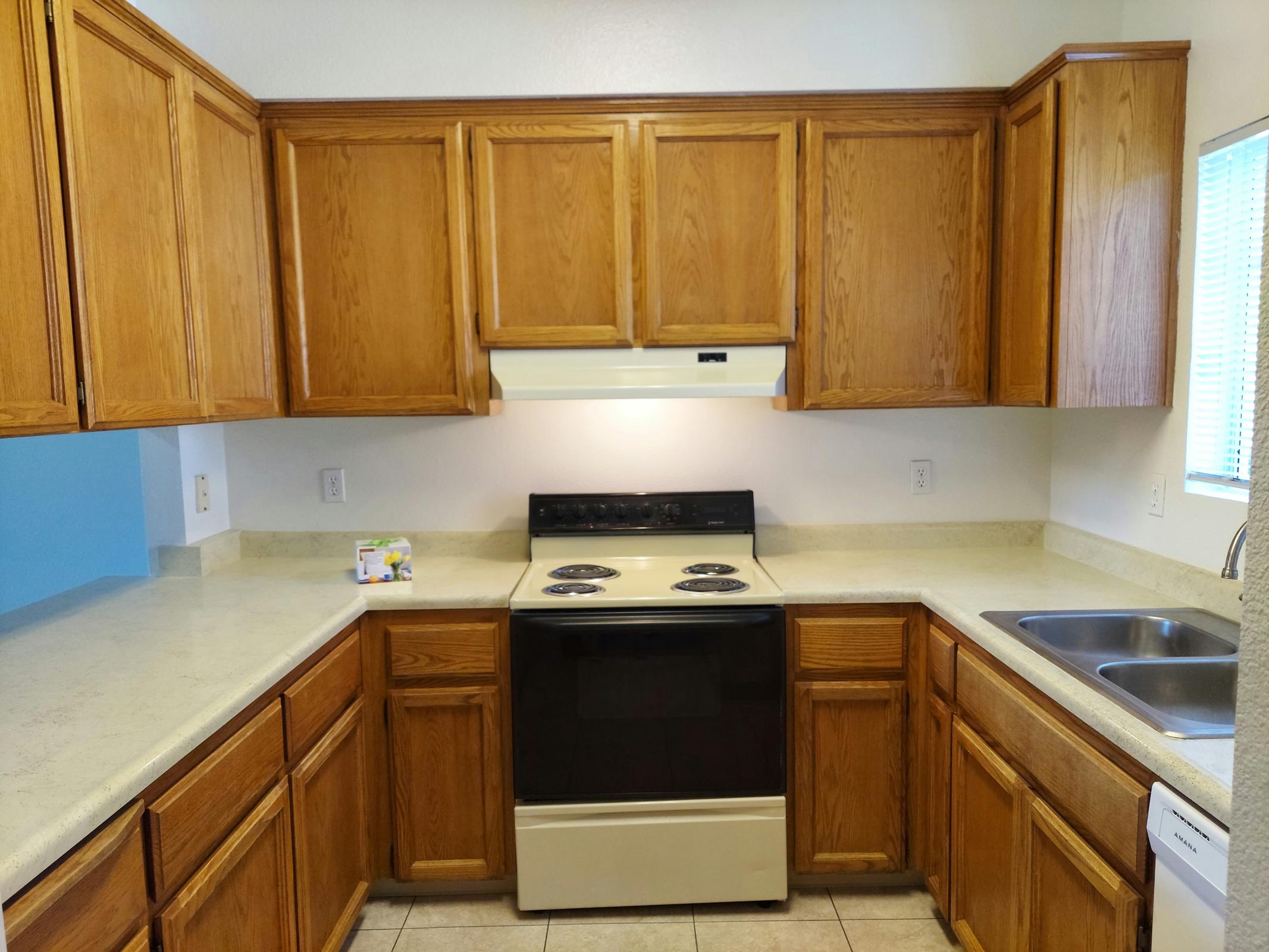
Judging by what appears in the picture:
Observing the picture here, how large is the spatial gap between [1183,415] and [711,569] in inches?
50.1

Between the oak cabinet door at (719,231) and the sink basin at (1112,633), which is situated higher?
the oak cabinet door at (719,231)

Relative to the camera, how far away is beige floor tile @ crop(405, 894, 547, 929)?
2.25m

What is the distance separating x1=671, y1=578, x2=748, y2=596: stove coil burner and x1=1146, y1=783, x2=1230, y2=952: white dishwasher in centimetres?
113

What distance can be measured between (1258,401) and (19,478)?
2.39m

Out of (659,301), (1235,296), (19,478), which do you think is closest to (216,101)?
(19,478)

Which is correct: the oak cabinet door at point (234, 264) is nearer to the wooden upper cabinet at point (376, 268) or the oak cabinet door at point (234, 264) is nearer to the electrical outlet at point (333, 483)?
the wooden upper cabinet at point (376, 268)

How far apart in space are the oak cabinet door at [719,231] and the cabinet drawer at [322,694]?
1.18 metres

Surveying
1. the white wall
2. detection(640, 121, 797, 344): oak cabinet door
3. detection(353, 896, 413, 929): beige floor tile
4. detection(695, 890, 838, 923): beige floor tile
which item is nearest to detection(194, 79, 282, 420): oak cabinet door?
detection(640, 121, 797, 344): oak cabinet door

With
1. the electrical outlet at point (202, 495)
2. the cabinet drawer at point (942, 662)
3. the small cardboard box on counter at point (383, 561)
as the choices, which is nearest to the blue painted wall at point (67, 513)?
the electrical outlet at point (202, 495)

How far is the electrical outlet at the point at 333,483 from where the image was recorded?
2725 mm

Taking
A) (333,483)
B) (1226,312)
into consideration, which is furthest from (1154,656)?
(333,483)

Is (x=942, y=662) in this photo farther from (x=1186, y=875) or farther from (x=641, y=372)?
(x=641, y=372)

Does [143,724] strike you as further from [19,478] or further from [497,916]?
[497,916]

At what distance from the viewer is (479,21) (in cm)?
241
